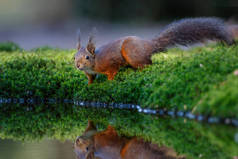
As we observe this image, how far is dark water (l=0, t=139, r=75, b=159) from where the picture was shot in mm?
4602

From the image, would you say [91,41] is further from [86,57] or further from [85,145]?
[85,145]

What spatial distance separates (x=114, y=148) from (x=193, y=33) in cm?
383

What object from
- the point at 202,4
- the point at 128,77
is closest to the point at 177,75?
the point at 128,77

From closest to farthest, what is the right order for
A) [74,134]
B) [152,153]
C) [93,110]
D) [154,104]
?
[152,153] → [74,134] → [154,104] → [93,110]

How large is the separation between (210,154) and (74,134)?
223 centimetres

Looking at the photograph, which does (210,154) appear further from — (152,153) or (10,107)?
(10,107)

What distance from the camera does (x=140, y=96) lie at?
7.24 metres

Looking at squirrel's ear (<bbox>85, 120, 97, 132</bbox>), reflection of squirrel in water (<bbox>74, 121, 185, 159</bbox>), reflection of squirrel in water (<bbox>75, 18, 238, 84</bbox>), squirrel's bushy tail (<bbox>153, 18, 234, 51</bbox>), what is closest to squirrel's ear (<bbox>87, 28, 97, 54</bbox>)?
reflection of squirrel in water (<bbox>75, 18, 238, 84</bbox>)

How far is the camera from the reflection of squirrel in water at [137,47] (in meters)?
7.73

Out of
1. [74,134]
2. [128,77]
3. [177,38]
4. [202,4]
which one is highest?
[202,4]

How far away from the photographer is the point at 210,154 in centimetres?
426

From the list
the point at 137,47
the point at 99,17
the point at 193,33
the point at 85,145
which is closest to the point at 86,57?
the point at 137,47

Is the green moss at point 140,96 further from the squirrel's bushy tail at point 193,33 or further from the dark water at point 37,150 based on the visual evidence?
the squirrel's bushy tail at point 193,33

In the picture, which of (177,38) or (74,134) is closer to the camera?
(74,134)
